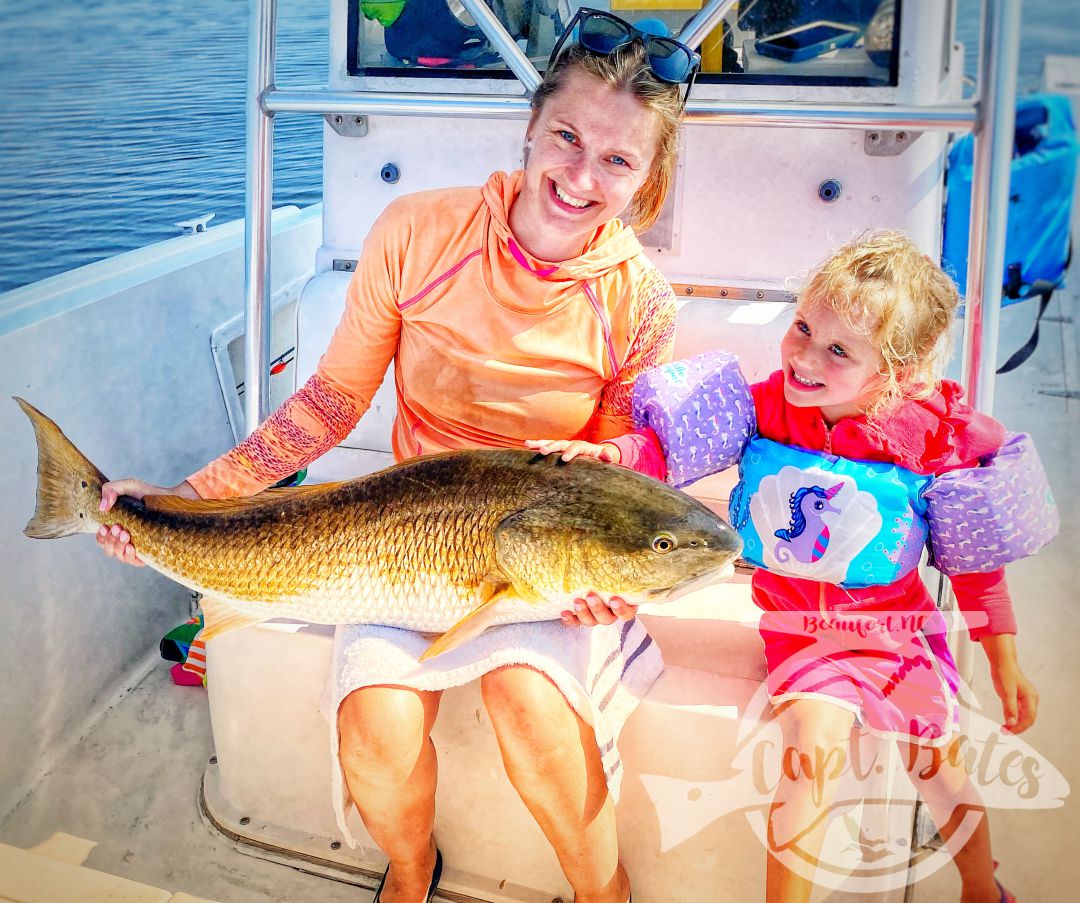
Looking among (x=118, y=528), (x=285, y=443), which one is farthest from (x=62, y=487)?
(x=285, y=443)

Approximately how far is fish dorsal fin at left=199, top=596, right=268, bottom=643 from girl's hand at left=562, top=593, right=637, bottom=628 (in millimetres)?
637

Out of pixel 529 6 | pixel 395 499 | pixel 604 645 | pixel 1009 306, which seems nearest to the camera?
A: pixel 395 499

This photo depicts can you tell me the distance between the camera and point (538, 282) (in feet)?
6.19

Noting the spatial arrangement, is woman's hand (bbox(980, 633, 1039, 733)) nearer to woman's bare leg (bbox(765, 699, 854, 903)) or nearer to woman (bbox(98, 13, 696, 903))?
woman's bare leg (bbox(765, 699, 854, 903))

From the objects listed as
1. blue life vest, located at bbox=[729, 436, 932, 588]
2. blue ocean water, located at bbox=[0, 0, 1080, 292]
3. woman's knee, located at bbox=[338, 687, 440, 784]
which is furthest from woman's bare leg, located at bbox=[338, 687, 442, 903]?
blue ocean water, located at bbox=[0, 0, 1080, 292]

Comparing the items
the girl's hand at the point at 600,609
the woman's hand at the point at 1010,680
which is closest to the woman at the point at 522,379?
the girl's hand at the point at 600,609

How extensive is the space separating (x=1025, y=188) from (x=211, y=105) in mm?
6477

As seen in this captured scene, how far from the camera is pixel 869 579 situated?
1749mm

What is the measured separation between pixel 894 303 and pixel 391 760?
1.22 metres

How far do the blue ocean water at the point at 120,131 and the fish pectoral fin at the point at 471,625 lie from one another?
6.12 ft

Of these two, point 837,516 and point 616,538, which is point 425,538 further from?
point 837,516

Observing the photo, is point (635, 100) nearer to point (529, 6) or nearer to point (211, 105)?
point (529, 6)

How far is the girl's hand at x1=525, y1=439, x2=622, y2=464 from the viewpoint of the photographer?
1.66 m

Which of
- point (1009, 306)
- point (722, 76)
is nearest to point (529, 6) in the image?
point (722, 76)
